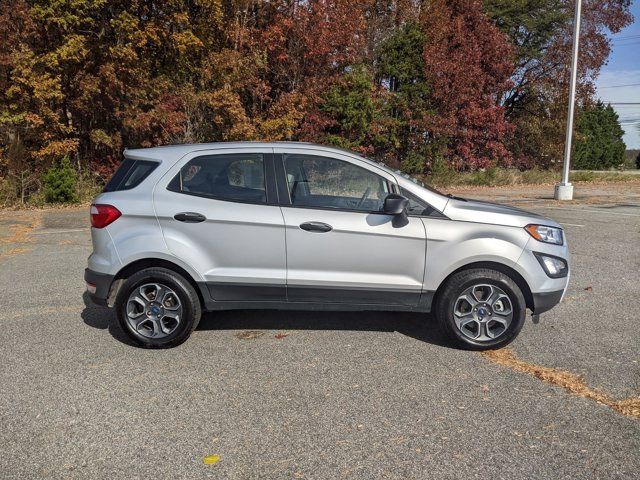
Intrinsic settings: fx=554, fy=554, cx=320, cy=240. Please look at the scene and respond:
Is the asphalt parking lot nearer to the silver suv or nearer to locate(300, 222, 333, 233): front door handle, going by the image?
the silver suv

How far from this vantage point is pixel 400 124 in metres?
21.8

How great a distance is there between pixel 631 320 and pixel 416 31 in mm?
18883

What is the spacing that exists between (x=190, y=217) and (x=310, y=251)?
1.04 m

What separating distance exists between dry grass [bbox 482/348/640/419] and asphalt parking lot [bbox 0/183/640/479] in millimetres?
15

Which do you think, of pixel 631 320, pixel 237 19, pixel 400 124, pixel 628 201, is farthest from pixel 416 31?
pixel 631 320

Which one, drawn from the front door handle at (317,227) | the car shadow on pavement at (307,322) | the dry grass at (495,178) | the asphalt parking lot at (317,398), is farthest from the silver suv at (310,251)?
the dry grass at (495,178)

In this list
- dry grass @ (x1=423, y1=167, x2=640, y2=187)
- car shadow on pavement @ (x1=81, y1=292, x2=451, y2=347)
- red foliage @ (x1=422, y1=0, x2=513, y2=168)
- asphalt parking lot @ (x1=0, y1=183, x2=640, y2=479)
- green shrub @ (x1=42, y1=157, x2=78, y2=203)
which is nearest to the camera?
asphalt parking lot @ (x1=0, y1=183, x2=640, y2=479)

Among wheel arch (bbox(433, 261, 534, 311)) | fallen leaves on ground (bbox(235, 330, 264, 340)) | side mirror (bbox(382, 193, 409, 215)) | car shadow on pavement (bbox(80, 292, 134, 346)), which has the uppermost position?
side mirror (bbox(382, 193, 409, 215))

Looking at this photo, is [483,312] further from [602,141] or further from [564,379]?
[602,141]

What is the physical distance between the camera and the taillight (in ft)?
15.4

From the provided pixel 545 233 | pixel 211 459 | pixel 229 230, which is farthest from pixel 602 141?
pixel 211 459

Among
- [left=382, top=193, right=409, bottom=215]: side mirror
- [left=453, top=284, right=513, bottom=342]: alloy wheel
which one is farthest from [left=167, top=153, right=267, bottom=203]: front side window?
[left=453, top=284, right=513, bottom=342]: alloy wheel

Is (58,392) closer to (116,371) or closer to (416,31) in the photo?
(116,371)

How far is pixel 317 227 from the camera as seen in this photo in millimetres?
4566
